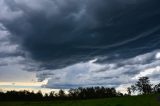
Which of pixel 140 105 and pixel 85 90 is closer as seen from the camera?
pixel 140 105

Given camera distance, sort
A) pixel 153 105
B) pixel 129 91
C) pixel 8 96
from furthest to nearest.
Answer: pixel 129 91
pixel 8 96
pixel 153 105

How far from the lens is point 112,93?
595ft

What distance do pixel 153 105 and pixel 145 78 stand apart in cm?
13918

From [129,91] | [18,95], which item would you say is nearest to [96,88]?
[129,91]

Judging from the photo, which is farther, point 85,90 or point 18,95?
point 85,90

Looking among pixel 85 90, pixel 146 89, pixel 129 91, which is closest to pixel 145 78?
pixel 146 89

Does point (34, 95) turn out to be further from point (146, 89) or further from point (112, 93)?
point (146, 89)

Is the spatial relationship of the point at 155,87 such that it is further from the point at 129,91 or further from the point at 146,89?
the point at 129,91

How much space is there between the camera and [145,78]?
175125 mm

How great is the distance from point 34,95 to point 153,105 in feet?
400

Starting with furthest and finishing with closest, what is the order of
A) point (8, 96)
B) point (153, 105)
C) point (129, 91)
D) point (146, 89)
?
1. point (129, 91)
2. point (146, 89)
3. point (8, 96)
4. point (153, 105)

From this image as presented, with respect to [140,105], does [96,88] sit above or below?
above

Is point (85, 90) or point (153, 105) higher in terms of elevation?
point (85, 90)

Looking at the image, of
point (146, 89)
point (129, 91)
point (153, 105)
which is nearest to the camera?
point (153, 105)
